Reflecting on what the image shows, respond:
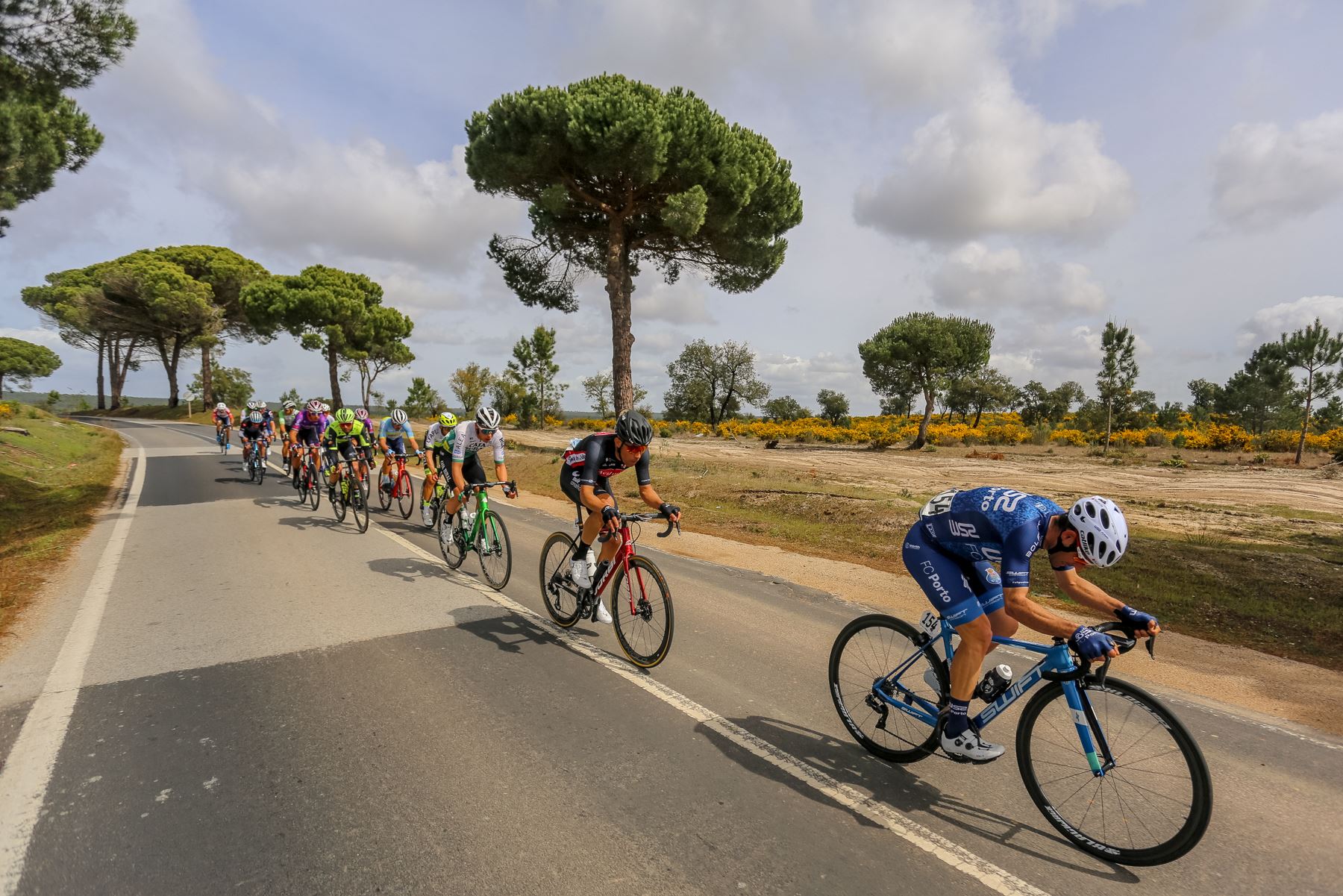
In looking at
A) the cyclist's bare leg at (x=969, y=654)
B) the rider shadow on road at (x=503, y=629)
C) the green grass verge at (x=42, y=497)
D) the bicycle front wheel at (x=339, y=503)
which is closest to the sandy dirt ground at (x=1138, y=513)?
the cyclist's bare leg at (x=969, y=654)

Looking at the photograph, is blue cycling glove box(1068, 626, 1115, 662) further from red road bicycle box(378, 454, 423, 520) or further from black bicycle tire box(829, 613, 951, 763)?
red road bicycle box(378, 454, 423, 520)

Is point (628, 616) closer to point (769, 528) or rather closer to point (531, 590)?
point (531, 590)

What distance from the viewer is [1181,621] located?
270 inches

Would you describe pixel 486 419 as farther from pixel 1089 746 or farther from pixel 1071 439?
pixel 1071 439

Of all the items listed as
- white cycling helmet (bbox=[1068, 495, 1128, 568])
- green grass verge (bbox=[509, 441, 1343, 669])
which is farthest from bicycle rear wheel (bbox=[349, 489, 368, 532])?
white cycling helmet (bbox=[1068, 495, 1128, 568])

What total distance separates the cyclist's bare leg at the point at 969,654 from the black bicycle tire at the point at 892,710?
126 mm

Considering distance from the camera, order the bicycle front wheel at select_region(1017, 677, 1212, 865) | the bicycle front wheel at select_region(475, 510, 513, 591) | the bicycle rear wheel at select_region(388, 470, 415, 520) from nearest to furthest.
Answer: the bicycle front wheel at select_region(1017, 677, 1212, 865)
the bicycle front wheel at select_region(475, 510, 513, 591)
the bicycle rear wheel at select_region(388, 470, 415, 520)

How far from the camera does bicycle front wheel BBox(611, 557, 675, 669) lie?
4.93m

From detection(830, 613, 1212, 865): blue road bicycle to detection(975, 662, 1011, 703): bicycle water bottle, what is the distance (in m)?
0.04

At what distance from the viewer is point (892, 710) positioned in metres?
3.88

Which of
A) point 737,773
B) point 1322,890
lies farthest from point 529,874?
point 1322,890

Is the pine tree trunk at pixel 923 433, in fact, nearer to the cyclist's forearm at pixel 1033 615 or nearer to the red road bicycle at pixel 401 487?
the red road bicycle at pixel 401 487

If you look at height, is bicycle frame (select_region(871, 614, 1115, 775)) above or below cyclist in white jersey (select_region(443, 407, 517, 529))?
below

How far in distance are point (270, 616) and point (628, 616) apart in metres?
3.73
